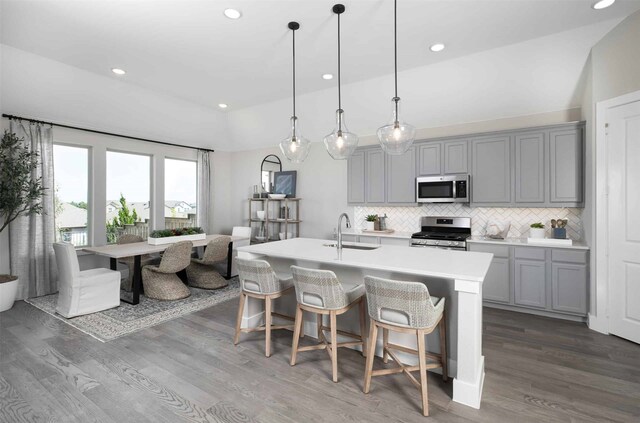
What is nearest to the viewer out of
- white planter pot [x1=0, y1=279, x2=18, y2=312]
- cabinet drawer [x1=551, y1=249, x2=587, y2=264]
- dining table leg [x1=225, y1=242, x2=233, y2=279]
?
cabinet drawer [x1=551, y1=249, x2=587, y2=264]

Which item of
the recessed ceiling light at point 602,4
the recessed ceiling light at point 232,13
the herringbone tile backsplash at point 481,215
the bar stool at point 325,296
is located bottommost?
the bar stool at point 325,296

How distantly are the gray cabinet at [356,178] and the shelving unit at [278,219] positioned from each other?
1.25m

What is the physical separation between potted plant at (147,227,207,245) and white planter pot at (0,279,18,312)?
1.64 m

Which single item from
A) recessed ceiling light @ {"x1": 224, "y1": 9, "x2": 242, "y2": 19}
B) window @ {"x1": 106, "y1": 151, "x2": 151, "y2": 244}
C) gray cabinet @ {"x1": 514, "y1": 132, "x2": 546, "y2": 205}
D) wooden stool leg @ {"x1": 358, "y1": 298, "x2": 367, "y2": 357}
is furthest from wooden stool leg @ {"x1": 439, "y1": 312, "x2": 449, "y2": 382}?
window @ {"x1": 106, "y1": 151, "x2": 151, "y2": 244}

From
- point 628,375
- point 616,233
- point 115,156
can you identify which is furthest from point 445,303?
point 115,156

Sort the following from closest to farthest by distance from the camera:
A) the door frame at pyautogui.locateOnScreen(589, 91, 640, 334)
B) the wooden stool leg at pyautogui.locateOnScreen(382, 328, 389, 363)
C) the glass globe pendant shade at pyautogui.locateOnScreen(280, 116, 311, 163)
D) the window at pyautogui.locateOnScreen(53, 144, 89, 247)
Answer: the wooden stool leg at pyautogui.locateOnScreen(382, 328, 389, 363) < the door frame at pyautogui.locateOnScreen(589, 91, 640, 334) < the glass globe pendant shade at pyautogui.locateOnScreen(280, 116, 311, 163) < the window at pyautogui.locateOnScreen(53, 144, 89, 247)

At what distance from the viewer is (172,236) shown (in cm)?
511

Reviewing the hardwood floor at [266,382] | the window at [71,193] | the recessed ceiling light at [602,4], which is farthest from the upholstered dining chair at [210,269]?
the recessed ceiling light at [602,4]

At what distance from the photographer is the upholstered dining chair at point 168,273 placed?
447 cm

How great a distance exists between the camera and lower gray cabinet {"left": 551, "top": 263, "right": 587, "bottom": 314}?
368 centimetres

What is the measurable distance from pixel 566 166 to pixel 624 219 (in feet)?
3.24

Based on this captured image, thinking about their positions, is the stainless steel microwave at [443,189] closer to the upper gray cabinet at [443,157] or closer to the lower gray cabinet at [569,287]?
the upper gray cabinet at [443,157]

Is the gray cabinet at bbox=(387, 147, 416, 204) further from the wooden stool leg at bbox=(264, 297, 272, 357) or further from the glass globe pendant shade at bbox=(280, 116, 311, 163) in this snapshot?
the wooden stool leg at bbox=(264, 297, 272, 357)

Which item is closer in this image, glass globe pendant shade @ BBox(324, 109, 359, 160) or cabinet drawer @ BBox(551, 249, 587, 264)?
glass globe pendant shade @ BBox(324, 109, 359, 160)
